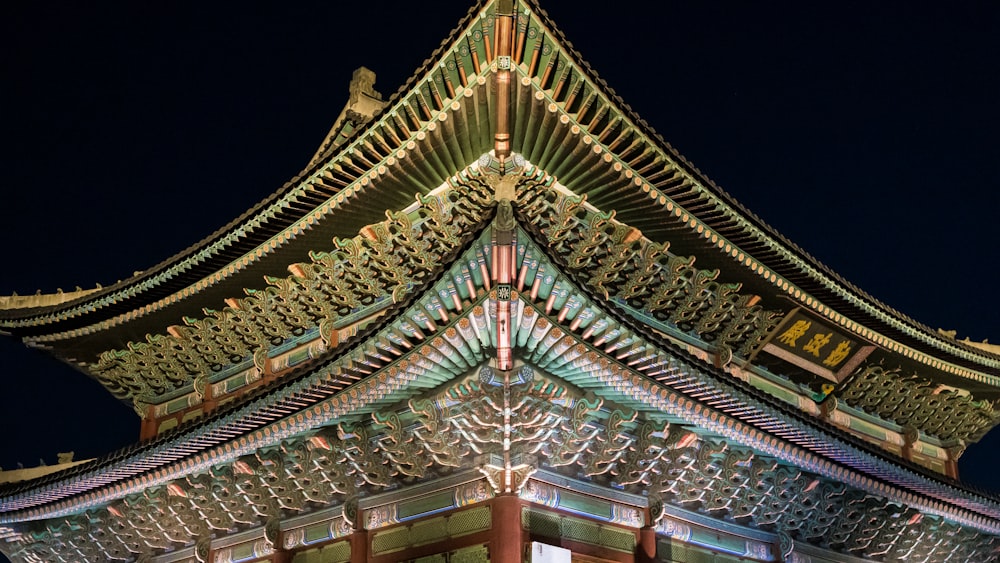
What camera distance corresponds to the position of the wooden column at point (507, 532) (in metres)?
9.38

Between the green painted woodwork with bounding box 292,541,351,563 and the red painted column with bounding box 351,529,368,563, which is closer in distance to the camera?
the red painted column with bounding box 351,529,368,563

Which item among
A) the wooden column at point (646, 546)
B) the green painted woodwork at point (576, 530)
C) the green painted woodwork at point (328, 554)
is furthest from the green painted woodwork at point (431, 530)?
the wooden column at point (646, 546)

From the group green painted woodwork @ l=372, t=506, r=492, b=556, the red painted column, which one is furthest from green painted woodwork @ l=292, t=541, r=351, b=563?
green painted woodwork @ l=372, t=506, r=492, b=556

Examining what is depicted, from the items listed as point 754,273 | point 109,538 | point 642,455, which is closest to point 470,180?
point 642,455

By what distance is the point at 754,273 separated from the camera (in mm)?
13391

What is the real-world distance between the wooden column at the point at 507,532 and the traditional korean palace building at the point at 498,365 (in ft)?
0.10

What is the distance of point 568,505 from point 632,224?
12.8 feet

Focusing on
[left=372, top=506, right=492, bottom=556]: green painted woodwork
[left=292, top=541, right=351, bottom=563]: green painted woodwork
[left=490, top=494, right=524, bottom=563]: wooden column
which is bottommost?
[left=490, top=494, right=524, bottom=563]: wooden column

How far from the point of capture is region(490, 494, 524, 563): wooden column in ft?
30.8

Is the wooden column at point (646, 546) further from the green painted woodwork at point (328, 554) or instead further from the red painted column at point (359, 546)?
the green painted woodwork at point (328, 554)

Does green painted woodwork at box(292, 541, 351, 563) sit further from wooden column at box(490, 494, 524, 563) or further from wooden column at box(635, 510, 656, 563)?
wooden column at box(635, 510, 656, 563)

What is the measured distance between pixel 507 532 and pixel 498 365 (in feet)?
5.40

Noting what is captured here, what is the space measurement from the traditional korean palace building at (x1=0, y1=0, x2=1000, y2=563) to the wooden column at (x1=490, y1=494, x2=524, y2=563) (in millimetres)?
30

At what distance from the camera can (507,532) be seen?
9.44 metres
